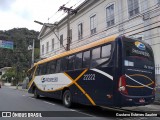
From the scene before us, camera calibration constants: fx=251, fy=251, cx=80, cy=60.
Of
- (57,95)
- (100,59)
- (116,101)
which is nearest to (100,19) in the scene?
(57,95)

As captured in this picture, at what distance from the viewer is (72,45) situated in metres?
30.6

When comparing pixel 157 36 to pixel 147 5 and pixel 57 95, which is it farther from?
pixel 57 95

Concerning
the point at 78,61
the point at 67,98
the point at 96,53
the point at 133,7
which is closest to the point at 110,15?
the point at 133,7

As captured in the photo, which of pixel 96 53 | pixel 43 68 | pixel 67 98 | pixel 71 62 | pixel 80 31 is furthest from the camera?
pixel 80 31

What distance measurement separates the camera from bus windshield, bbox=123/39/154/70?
1062 cm

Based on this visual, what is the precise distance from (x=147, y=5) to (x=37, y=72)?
9847 millimetres

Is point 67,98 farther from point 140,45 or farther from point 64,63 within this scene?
point 140,45

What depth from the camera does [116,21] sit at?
22234 millimetres

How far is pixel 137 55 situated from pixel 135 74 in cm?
90

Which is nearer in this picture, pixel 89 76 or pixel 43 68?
pixel 89 76

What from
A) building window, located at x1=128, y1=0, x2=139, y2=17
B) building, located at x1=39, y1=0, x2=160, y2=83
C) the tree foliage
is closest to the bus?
building, located at x1=39, y1=0, x2=160, y2=83

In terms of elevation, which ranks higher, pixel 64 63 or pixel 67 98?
pixel 64 63

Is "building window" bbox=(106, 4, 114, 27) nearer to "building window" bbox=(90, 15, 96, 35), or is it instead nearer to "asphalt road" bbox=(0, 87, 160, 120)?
"building window" bbox=(90, 15, 96, 35)

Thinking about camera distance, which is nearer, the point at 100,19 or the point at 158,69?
the point at 158,69
